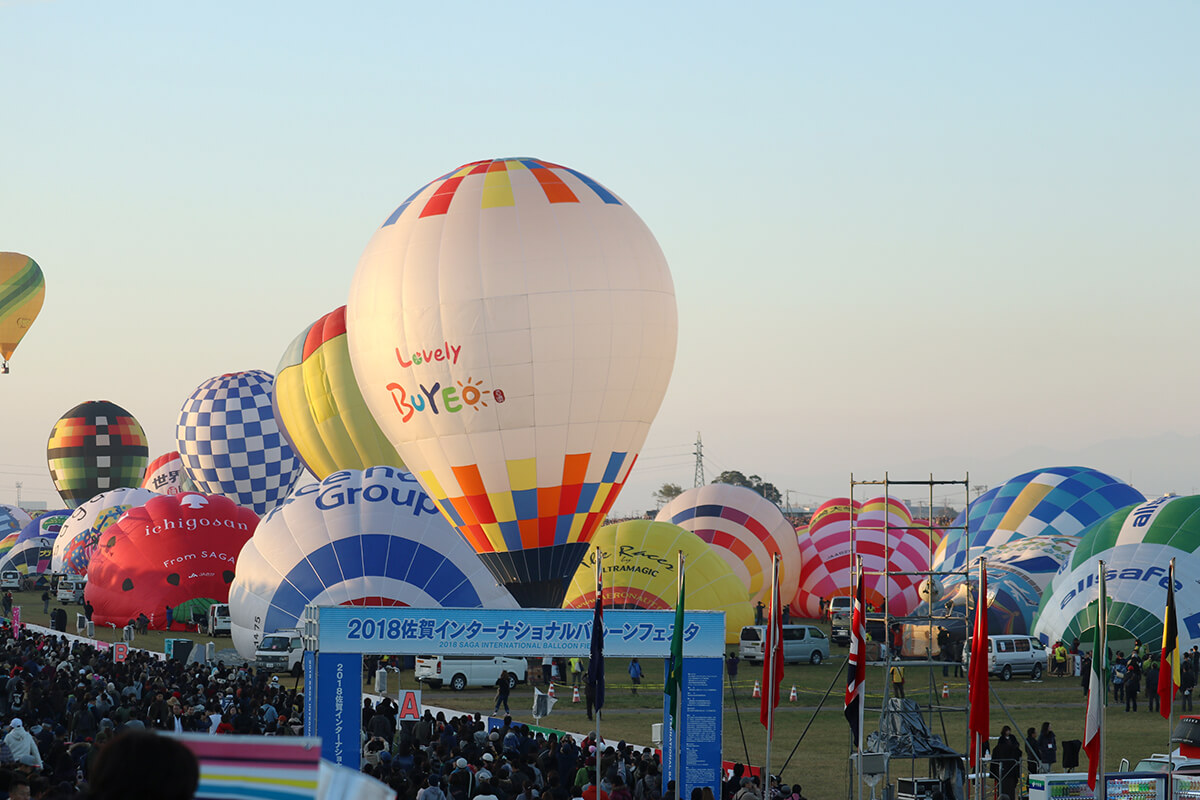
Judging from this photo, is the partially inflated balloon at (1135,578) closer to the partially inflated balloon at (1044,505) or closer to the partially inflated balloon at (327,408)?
the partially inflated balloon at (1044,505)

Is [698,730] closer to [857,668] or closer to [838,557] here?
[857,668]

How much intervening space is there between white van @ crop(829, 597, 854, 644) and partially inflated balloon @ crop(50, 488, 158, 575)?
83.5 feet

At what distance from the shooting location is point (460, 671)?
2980 cm

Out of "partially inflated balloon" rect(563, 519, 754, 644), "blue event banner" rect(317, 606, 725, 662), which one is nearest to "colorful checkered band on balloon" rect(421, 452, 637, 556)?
"partially inflated balloon" rect(563, 519, 754, 644)

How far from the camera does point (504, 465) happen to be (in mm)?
25906

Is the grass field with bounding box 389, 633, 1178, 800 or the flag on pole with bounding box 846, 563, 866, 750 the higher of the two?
Answer: the flag on pole with bounding box 846, 563, 866, 750

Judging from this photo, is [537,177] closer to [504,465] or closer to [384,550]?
[504,465]

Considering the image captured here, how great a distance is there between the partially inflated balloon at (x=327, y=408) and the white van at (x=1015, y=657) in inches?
658

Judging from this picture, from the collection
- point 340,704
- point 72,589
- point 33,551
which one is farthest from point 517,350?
point 33,551

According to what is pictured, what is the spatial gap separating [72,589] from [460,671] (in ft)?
92.9

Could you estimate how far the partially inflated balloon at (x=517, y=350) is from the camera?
2566cm

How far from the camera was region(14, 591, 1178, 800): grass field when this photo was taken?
21.5 m

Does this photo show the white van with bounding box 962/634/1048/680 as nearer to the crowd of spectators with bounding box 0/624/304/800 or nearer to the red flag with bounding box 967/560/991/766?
the crowd of spectators with bounding box 0/624/304/800

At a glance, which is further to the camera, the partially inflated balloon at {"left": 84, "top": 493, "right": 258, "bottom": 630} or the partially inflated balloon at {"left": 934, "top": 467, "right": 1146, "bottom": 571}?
the partially inflated balloon at {"left": 934, "top": 467, "right": 1146, "bottom": 571}
